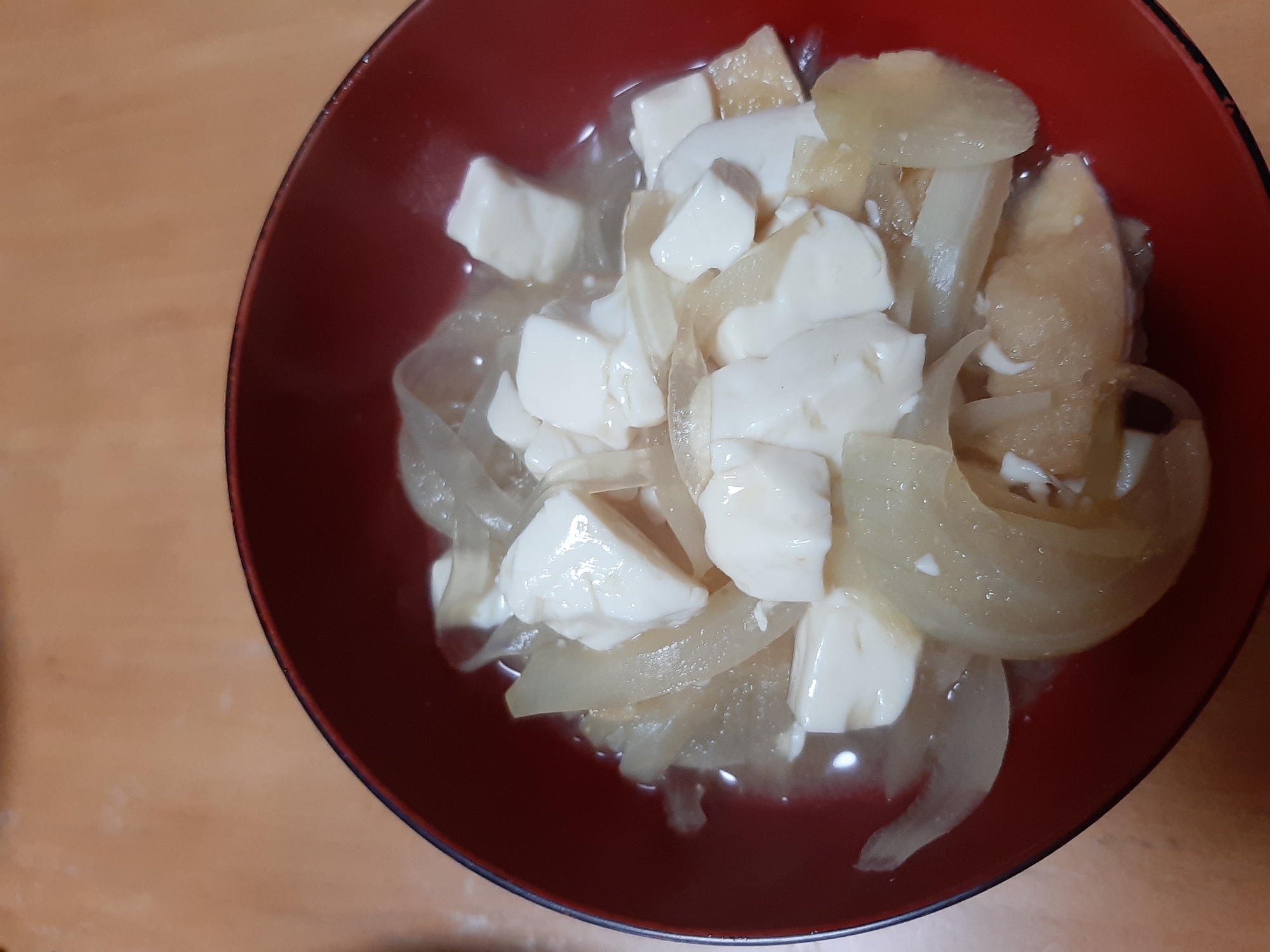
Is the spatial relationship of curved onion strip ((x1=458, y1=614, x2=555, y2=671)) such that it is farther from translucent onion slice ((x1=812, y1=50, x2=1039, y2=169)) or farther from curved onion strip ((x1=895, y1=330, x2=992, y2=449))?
translucent onion slice ((x1=812, y1=50, x2=1039, y2=169))

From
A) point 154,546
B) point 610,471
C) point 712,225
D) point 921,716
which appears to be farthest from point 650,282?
point 154,546

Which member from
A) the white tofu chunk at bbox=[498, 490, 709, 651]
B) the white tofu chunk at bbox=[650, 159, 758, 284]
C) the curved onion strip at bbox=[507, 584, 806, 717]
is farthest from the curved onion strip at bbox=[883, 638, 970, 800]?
the white tofu chunk at bbox=[650, 159, 758, 284]

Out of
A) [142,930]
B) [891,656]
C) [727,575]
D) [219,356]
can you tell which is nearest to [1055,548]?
[891,656]

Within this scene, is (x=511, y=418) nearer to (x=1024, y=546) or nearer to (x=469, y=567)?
(x=469, y=567)

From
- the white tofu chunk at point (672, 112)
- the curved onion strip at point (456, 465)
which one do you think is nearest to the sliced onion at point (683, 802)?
the curved onion strip at point (456, 465)

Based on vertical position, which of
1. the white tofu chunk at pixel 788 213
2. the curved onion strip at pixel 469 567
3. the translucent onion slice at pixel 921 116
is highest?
the translucent onion slice at pixel 921 116

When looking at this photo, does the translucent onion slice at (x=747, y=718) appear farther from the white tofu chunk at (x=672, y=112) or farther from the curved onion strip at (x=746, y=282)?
the white tofu chunk at (x=672, y=112)

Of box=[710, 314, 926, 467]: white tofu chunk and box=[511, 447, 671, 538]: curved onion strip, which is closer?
box=[710, 314, 926, 467]: white tofu chunk
